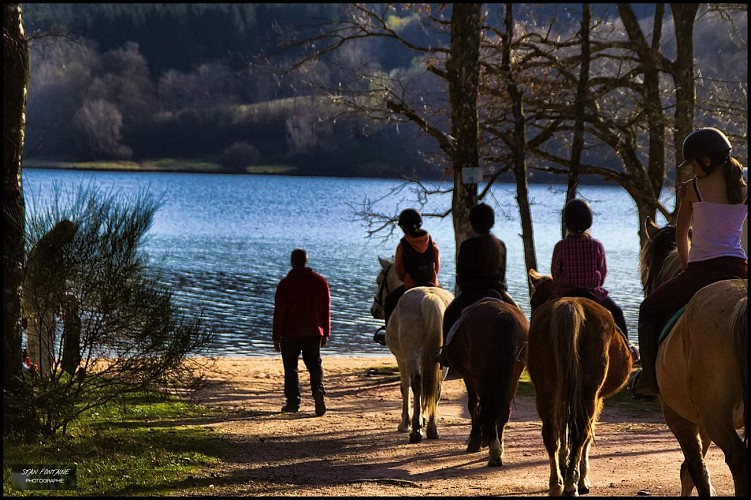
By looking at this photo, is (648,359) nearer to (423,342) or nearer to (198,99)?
(423,342)

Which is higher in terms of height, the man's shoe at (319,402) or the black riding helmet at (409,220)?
the black riding helmet at (409,220)

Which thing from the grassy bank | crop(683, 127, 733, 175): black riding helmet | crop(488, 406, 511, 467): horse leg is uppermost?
the grassy bank

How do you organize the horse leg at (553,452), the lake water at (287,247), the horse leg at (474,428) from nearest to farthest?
the horse leg at (553,452), the horse leg at (474,428), the lake water at (287,247)

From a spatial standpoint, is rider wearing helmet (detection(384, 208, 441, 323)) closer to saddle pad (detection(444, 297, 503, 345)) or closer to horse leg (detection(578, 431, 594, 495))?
saddle pad (detection(444, 297, 503, 345))

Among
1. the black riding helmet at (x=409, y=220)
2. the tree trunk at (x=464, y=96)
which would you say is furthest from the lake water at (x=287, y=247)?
the black riding helmet at (x=409, y=220)

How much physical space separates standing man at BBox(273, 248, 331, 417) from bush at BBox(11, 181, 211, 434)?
364 centimetres

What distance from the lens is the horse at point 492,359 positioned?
923cm

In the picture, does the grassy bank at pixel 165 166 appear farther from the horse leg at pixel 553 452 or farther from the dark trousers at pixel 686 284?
the dark trousers at pixel 686 284

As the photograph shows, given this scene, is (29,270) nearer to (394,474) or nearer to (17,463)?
(17,463)

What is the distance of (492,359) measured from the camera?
30.4ft

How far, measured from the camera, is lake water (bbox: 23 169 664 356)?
88.7 feet

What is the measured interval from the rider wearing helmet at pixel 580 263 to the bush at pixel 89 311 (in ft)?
11.6

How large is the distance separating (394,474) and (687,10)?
13051 mm

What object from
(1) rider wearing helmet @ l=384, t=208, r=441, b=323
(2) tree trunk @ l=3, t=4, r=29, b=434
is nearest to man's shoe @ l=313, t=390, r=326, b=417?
(1) rider wearing helmet @ l=384, t=208, r=441, b=323
